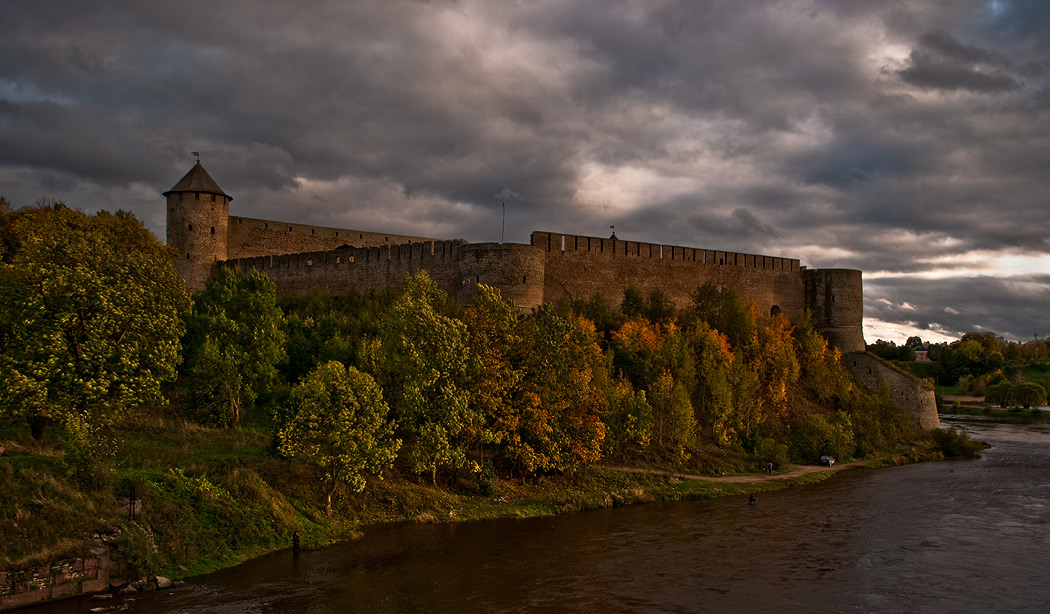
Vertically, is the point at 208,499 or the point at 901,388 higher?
the point at 901,388

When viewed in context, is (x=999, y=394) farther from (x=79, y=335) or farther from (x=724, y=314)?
(x=79, y=335)

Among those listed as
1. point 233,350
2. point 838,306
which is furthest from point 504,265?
point 838,306

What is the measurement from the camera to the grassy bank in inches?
629

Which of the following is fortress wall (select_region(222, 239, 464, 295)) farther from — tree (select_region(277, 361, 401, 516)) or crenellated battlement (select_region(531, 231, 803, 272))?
tree (select_region(277, 361, 401, 516))

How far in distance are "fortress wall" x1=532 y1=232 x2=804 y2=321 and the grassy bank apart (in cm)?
1374

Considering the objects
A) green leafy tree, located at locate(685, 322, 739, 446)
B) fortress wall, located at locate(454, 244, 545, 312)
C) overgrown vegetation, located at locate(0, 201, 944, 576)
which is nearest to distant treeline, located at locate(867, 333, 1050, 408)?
overgrown vegetation, located at locate(0, 201, 944, 576)

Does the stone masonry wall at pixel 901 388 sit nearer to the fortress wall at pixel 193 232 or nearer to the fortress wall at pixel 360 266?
the fortress wall at pixel 360 266

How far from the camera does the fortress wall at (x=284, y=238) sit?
45781 millimetres

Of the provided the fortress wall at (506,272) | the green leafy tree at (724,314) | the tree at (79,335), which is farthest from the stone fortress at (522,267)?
the tree at (79,335)

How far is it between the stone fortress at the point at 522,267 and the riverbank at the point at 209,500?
11.8 meters

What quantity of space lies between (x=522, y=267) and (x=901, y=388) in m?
26.0

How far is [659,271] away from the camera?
43656 millimetres

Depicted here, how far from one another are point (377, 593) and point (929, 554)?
1425 cm

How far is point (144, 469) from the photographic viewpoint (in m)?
19.1
